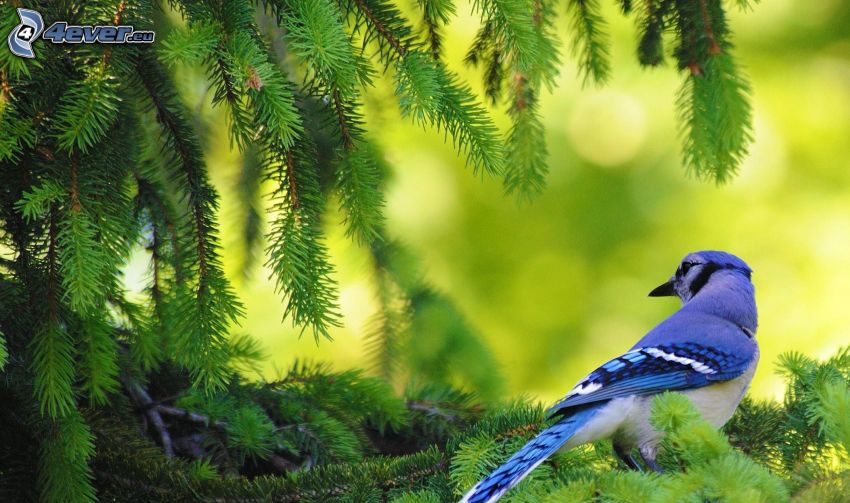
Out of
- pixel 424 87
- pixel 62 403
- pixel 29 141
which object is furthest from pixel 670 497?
pixel 29 141

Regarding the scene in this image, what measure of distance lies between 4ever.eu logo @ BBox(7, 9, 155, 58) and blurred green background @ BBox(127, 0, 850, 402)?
2.47 meters

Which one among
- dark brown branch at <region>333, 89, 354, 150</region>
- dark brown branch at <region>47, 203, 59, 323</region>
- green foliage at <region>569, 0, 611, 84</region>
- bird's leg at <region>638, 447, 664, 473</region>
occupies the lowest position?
bird's leg at <region>638, 447, 664, 473</region>

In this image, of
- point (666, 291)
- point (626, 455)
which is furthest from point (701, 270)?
point (626, 455)

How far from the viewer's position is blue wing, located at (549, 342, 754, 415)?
77.9 inches

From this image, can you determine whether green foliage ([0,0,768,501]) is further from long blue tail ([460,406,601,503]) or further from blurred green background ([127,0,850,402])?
blurred green background ([127,0,850,402])

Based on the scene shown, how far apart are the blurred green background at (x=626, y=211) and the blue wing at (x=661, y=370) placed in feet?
6.16

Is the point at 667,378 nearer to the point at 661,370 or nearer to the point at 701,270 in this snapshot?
the point at 661,370

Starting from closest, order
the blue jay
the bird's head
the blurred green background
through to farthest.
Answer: the blue jay → the bird's head → the blurred green background

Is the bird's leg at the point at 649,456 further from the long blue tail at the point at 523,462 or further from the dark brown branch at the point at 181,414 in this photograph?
the dark brown branch at the point at 181,414

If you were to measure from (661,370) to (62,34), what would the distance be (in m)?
1.43

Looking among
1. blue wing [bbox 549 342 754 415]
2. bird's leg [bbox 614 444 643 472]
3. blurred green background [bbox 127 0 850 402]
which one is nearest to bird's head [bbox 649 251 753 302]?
blue wing [bbox 549 342 754 415]

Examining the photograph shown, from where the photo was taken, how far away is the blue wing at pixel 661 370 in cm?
198

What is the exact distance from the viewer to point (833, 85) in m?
4.25

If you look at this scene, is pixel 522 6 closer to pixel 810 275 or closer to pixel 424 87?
pixel 424 87
